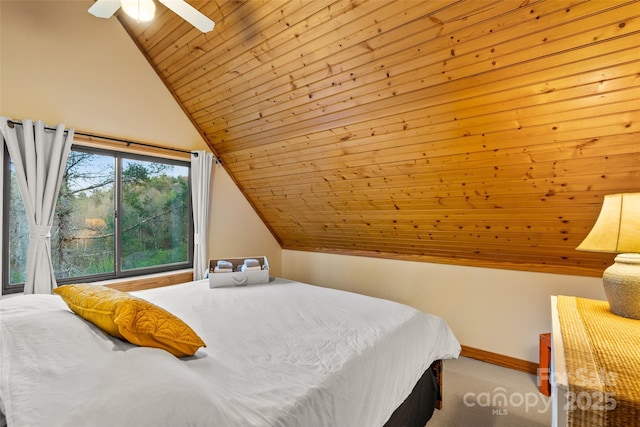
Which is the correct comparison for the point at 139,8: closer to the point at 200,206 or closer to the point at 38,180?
the point at 38,180

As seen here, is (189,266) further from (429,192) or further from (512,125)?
(512,125)

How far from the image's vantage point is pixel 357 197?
3.02m

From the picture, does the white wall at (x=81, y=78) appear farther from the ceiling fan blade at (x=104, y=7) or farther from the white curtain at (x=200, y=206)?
the ceiling fan blade at (x=104, y=7)

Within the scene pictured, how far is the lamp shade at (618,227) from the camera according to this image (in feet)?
4.21

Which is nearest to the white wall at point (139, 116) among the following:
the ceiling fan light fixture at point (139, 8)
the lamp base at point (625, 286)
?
the lamp base at point (625, 286)

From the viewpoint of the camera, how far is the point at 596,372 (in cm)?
90

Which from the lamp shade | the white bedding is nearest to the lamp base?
the lamp shade

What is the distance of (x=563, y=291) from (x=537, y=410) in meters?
0.93

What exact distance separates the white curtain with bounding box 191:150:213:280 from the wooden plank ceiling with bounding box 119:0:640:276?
32cm

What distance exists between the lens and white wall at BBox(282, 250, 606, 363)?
253 cm

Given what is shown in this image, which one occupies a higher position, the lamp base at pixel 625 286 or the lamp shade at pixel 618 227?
the lamp shade at pixel 618 227

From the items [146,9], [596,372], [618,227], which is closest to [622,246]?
[618,227]

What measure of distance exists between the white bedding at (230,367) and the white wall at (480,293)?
1.06m

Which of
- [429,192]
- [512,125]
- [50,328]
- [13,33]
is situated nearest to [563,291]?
[429,192]
